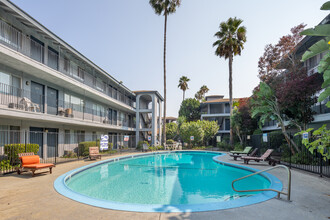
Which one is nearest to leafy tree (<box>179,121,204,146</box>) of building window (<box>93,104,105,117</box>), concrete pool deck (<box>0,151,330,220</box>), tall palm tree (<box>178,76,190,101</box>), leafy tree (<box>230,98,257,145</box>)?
leafy tree (<box>230,98,257,145</box>)

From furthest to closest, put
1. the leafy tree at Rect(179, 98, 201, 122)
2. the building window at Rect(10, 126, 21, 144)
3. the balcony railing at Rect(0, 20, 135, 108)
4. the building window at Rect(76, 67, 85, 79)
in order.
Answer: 1. the leafy tree at Rect(179, 98, 201, 122)
2. the building window at Rect(76, 67, 85, 79)
3. the building window at Rect(10, 126, 21, 144)
4. the balcony railing at Rect(0, 20, 135, 108)

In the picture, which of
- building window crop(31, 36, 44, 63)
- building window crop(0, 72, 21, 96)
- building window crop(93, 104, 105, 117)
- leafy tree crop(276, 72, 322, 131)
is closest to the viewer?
building window crop(0, 72, 21, 96)

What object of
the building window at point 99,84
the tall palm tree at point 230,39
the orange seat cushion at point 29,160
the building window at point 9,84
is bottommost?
the orange seat cushion at point 29,160

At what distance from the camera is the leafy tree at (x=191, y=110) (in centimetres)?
4234

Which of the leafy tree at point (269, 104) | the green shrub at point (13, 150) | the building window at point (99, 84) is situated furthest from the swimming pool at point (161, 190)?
the building window at point (99, 84)

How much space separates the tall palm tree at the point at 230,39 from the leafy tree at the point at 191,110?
18823 millimetres

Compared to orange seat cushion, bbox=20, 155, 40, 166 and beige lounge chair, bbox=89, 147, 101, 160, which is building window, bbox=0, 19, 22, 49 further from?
beige lounge chair, bbox=89, 147, 101, 160

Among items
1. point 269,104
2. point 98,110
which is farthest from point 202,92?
point 269,104

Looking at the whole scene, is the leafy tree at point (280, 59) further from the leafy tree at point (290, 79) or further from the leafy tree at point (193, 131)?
the leafy tree at point (193, 131)

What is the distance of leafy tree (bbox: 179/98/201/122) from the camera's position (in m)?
42.3

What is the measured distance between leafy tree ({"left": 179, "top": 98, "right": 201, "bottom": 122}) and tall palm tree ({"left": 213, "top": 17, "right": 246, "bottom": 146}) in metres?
18.8

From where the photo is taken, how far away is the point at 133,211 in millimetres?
4391

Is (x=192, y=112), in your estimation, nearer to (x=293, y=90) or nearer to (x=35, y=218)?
(x=293, y=90)

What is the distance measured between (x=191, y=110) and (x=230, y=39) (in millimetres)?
21673
